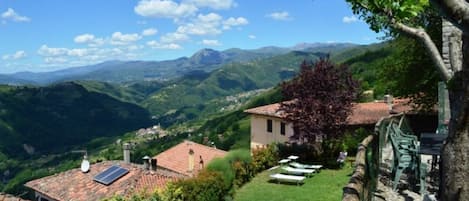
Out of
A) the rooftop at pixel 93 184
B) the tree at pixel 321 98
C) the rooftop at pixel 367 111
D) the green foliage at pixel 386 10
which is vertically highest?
the green foliage at pixel 386 10

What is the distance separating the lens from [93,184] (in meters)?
29.7

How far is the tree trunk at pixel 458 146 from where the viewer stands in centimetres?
464

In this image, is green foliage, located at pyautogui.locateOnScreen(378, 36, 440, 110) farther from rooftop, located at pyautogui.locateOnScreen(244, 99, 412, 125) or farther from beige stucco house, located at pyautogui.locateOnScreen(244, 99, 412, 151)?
beige stucco house, located at pyautogui.locateOnScreen(244, 99, 412, 151)

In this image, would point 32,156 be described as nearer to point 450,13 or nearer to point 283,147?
point 283,147

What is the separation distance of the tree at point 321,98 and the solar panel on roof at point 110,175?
1314 centimetres

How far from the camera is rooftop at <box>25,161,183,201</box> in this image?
27.0 meters

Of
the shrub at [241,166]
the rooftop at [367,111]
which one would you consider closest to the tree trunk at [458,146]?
the shrub at [241,166]

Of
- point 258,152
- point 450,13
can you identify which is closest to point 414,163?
point 450,13

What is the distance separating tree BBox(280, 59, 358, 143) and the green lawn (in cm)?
192

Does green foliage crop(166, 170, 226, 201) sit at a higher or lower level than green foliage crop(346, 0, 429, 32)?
lower

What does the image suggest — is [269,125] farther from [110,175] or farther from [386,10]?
[386,10]

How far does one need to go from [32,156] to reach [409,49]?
192 m

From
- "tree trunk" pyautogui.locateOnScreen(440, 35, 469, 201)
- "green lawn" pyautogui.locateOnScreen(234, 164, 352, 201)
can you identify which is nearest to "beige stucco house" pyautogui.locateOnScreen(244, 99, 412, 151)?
"green lawn" pyautogui.locateOnScreen(234, 164, 352, 201)

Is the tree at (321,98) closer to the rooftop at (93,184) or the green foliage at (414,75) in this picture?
the green foliage at (414,75)
